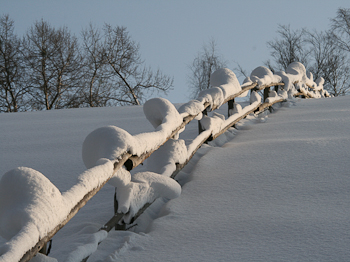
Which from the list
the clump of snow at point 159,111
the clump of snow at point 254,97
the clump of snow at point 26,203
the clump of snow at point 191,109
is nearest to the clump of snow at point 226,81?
the clump of snow at point 254,97

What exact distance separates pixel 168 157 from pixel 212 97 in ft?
4.20

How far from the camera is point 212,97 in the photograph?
3477 mm

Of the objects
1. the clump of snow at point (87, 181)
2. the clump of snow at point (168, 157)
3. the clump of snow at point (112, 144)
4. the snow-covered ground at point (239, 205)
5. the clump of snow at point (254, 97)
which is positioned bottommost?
the snow-covered ground at point (239, 205)

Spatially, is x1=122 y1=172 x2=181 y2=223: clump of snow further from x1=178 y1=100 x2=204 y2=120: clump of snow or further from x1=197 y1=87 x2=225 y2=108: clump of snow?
x1=197 y1=87 x2=225 y2=108: clump of snow

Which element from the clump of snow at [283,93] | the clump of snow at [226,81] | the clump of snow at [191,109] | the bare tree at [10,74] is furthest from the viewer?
the bare tree at [10,74]

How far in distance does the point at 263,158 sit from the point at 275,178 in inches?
19.4

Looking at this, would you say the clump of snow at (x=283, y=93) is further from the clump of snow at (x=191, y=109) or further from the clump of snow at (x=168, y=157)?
the clump of snow at (x=168, y=157)

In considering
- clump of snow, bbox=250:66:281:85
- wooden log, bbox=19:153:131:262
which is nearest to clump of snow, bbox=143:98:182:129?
wooden log, bbox=19:153:131:262

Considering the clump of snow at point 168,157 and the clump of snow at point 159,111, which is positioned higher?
the clump of snow at point 159,111

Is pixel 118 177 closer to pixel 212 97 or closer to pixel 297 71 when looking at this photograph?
pixel 212 97

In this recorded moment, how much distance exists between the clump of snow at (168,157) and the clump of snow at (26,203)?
1.18 meters

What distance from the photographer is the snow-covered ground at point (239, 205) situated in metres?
1.48

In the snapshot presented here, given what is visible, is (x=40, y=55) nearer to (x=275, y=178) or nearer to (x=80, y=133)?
(x=80, y=133)

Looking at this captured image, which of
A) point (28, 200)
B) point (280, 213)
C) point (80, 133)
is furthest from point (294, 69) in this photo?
point (28, 200)
